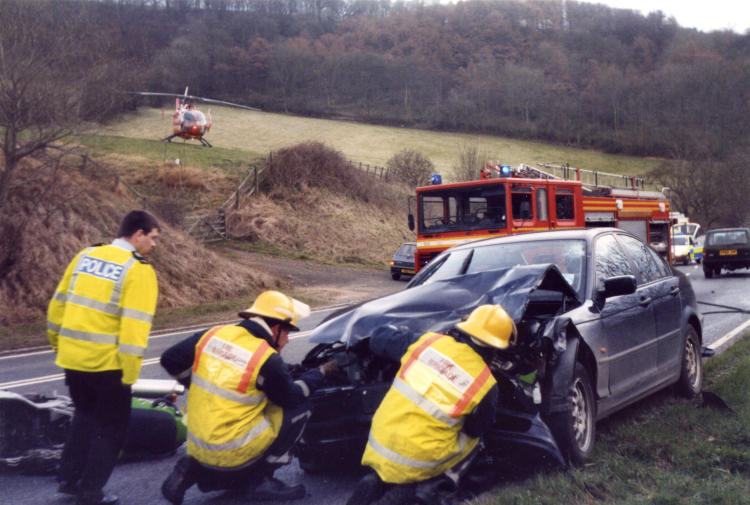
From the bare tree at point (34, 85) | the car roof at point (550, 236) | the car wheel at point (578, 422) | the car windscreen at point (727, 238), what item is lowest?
the car windscreen at point (727, 238)

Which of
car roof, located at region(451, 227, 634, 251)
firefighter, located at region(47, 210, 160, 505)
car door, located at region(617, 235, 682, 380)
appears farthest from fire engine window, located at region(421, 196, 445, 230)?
firefighter, located at region(47, 210, 160, 505)

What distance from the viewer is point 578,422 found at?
5.01 metres

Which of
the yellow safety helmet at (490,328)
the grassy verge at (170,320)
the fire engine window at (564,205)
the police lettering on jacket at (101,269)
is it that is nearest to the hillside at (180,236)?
the grassy verge at (170,320)

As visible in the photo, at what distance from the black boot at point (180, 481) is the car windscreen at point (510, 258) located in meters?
2.62

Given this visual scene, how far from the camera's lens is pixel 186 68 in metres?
58.6

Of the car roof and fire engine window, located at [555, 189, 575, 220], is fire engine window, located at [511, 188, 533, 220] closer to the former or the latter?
fire engine window, located at [555, 189, 575, 220]

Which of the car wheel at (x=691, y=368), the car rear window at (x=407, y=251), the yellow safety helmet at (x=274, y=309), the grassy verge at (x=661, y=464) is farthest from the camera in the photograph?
the car rear window at (x=407, y=251)

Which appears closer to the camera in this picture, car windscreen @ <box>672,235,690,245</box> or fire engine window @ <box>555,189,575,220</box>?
fire engine window @ <box>555,189,575,220</box>

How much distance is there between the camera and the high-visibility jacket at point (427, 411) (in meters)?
3.83

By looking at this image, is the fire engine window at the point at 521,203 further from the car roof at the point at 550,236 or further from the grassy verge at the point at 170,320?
the car roof at the point at 550,236

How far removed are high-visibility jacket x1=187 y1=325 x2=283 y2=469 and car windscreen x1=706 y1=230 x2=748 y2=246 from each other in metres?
23.6

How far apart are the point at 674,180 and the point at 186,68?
41582 millimetres

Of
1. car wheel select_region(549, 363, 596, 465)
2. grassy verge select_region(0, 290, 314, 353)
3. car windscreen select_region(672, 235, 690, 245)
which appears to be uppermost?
car wheel select_region(549, 363, 596, 465)

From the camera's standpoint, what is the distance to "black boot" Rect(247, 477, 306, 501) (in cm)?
458
